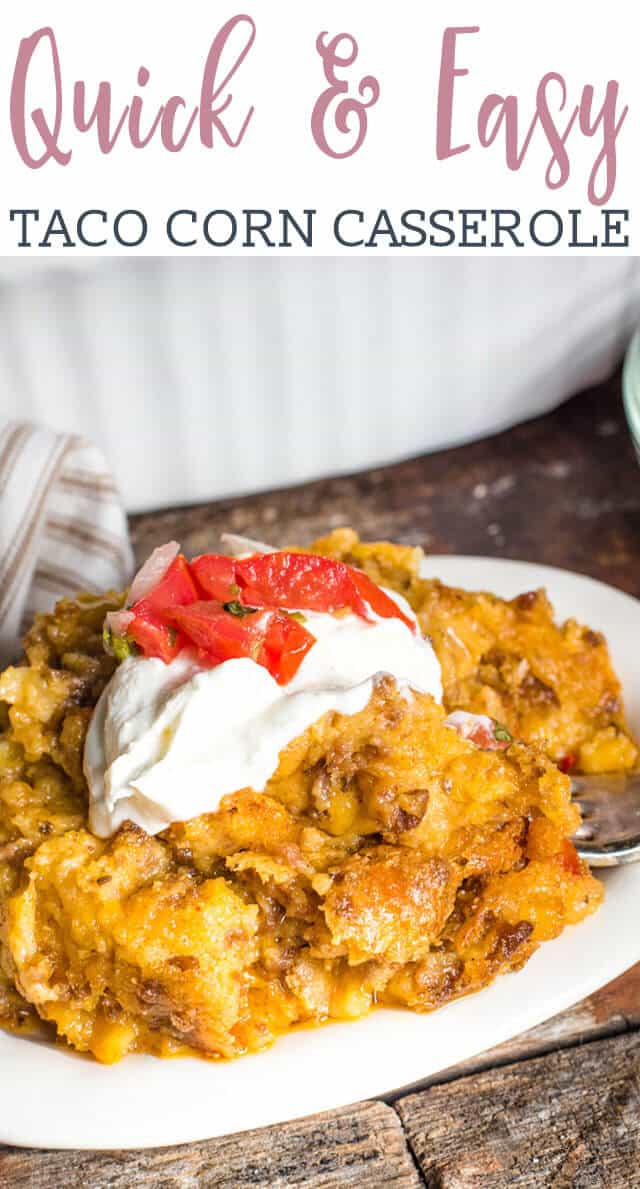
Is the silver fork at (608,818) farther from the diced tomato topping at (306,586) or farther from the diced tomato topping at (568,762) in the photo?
the diced tomato topping at (306,586)

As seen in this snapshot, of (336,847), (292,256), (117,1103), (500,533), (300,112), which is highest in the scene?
(300,112)

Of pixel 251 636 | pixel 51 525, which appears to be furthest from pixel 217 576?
pixel 51 525

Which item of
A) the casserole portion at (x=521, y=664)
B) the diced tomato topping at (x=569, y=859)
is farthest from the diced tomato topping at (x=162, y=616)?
the diced tomato topping at (x=569, y=859)

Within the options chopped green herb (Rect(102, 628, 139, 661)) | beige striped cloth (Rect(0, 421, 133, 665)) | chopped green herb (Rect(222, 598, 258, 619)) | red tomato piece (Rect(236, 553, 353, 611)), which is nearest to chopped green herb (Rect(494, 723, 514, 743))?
red tomato piece (Rect(236, 553, 353, 611))

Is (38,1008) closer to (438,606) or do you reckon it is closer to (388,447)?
(438,606)

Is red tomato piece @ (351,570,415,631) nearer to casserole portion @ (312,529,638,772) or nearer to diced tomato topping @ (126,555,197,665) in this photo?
casserole portion @ (312,529,638,772)

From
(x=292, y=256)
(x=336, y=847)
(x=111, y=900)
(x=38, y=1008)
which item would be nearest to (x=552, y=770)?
(x=336, y=847)
